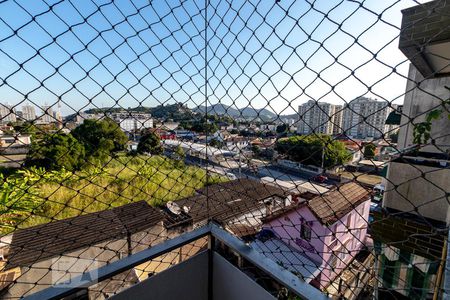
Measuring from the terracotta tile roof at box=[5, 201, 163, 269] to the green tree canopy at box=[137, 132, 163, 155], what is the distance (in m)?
1.04

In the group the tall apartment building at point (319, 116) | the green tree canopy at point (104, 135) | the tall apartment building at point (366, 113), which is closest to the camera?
the tall apartment building at point (366, 113)

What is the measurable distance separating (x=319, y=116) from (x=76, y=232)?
12.5 ft

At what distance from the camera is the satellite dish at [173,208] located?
20.1ft

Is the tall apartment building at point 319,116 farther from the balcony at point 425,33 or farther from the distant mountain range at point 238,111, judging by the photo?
the balcony at point 425,33

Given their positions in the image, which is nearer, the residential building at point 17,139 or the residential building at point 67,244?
Result: the residential building at point 17,139

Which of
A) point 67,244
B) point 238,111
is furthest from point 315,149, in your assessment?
point 67,244

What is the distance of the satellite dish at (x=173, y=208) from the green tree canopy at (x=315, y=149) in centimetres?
533

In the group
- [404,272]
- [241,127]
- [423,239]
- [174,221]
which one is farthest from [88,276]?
[174,221]

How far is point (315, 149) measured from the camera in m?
0.95

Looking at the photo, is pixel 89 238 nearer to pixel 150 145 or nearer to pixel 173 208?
pixel 150 145

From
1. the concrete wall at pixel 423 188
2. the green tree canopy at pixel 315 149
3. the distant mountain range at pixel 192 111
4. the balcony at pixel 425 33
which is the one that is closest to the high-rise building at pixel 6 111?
the distant mountain range at pixel 192 111

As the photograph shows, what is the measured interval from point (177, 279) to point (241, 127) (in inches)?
34.6

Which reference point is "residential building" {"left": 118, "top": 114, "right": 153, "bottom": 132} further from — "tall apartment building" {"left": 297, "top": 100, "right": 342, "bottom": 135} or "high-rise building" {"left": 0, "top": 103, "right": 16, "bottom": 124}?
"tall apartment building" {"left": 297, "top": 100, "right": 342, "bottom": 135}

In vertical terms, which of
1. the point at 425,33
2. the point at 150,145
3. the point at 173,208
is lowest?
the point at 173,208
